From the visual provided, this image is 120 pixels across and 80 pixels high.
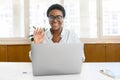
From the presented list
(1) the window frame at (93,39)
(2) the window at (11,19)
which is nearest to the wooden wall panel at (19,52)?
(1) the window frame at (93,39)

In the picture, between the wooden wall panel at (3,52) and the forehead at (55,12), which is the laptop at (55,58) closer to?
the forehead at (55,12)

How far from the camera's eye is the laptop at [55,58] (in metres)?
1.62

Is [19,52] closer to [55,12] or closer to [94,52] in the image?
[94,52]

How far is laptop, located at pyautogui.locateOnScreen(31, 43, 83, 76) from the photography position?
1625 millimetres

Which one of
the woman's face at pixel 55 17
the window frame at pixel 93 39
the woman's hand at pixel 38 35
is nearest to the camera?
the woman's hand at pixel 38 35

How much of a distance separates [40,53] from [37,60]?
6 centimetres

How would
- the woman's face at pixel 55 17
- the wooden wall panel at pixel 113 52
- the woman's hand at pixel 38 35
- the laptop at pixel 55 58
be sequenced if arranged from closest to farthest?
the laptop at pixel 55 58
the woman's hand at pixel 38 35
the woman's face at pixel 55 17
the wooden wall panel at pixel 113 52

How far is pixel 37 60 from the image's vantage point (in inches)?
64.0

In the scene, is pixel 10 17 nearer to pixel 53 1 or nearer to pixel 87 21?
pixel 53 1

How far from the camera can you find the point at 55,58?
164cm

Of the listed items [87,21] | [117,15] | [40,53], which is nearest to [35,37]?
[40,53]

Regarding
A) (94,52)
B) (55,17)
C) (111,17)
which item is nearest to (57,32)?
(55,17)

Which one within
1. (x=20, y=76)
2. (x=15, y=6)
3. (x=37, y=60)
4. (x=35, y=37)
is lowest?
(x=20, y=76)

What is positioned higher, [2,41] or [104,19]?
[104,19]
